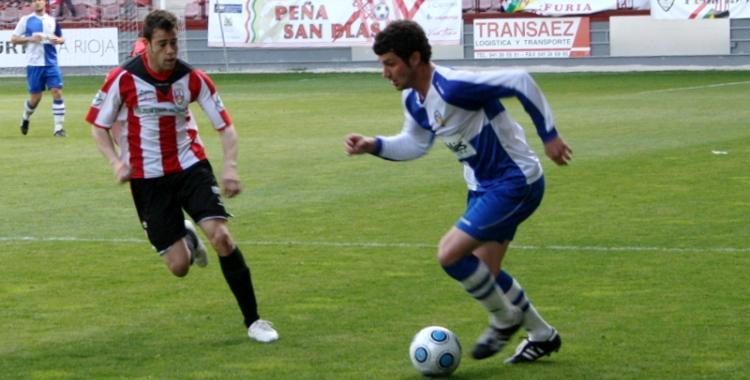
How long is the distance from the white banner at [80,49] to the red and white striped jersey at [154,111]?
27.2 meters

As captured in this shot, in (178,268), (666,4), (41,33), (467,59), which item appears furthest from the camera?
(467,59)

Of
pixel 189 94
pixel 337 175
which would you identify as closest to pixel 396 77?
pixel 189 94

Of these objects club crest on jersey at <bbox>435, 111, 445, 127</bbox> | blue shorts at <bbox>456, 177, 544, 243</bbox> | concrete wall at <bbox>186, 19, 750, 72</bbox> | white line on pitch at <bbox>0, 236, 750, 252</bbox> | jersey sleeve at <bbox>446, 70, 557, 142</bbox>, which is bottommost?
concrete wall at <bbox>186, 19, 750, 72</bbox>

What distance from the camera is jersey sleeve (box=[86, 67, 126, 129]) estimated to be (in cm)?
637

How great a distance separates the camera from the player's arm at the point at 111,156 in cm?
606

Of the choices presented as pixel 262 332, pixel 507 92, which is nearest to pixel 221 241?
pixel 262 332

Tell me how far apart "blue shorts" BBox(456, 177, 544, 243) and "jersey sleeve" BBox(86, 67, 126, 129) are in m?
2.09

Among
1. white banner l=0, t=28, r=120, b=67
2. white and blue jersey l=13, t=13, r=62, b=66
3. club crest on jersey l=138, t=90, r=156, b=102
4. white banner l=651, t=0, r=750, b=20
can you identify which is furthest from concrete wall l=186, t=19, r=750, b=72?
club crest on jersey l=138, t=90, r=156, b=102

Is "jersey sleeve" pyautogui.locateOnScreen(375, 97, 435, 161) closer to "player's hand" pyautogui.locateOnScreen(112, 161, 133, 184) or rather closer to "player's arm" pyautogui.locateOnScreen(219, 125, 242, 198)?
"player's arm" pyautogui.locateOnScreen(219, 125, 242, 198)

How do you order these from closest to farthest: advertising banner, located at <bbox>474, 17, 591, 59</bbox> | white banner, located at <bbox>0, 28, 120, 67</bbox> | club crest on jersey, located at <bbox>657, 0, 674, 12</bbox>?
club crest on jersey, located at <bbox>657, 0, 674, 12</bbox> < advertising banner, located at <bbox>474, 17, 591, 59</bbox> < white banner, located at <bbox>0, 28, 120, 67</bbox>

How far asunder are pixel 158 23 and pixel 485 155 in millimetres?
1849

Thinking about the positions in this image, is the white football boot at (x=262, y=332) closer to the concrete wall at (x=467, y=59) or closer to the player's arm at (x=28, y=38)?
the player's arm at (x=28, y=38)

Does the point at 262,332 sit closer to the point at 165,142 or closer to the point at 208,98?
the point at 165,142

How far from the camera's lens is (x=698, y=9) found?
97.4ft
